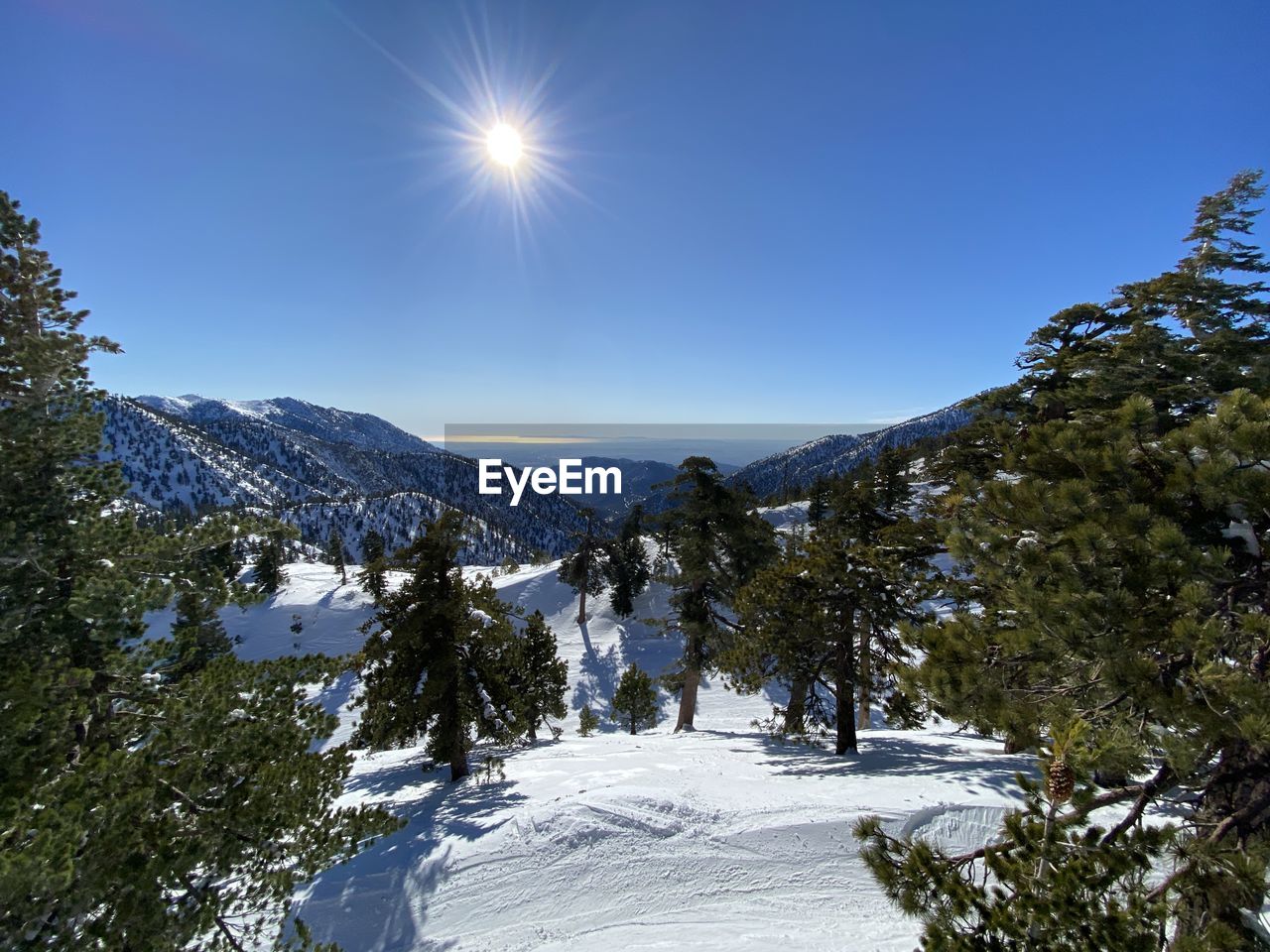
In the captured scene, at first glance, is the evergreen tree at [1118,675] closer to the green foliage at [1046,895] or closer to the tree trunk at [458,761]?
the green foliage at [1046,895]

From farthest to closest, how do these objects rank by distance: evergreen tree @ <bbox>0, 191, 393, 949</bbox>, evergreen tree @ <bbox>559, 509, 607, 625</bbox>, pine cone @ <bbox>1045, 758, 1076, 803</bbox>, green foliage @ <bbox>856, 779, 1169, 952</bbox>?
1. evergreen tree @ <bbox>559, 509, 607, 625</bbox>
2. evergreen tree @ <bbox>0, 191, 393, 949</bbox>
3. green foliage @ <bbox>856, 779, 1169, 952</bbox>
4. pine cone @ <bbox>1045, 758, 1076, 803</bbox>

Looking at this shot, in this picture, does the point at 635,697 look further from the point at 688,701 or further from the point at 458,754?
the point at 458,754

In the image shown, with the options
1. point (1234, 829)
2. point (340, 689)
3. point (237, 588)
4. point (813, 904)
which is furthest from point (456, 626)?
point (340, 689)

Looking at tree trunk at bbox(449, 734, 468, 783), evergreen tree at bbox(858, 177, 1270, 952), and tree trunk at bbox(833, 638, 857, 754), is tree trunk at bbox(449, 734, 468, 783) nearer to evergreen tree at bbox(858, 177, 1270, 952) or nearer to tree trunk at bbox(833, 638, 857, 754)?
tree trunk at bbox(833, 638, 857, 754)

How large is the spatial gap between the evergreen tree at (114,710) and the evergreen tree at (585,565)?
36500 mm

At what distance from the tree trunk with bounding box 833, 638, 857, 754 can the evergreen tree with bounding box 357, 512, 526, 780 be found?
9.03 m

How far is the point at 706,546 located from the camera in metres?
19.1

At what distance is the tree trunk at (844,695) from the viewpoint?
1344 centimetres

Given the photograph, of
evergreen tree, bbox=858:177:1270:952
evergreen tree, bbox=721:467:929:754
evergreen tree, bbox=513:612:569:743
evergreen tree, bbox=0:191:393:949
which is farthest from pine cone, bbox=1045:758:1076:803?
evergreen tree, bbox=513:612:569:743

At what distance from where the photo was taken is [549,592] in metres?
55.7

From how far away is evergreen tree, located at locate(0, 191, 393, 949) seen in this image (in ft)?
14.5

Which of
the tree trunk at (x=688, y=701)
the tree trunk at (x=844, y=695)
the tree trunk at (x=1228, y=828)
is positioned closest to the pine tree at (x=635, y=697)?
the tree trunk at (x=688, y=701)

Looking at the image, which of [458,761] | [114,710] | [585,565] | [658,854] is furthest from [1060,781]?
[585,565]

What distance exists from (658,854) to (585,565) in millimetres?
38979
